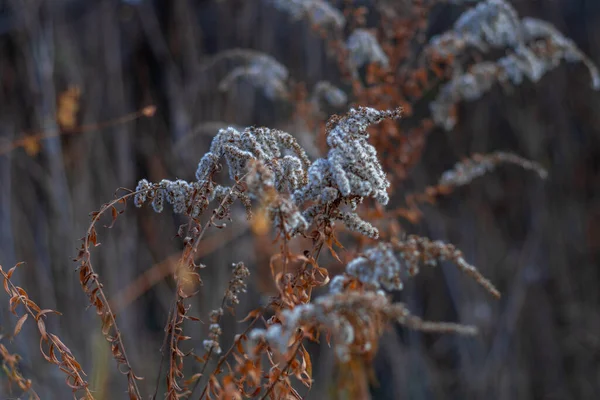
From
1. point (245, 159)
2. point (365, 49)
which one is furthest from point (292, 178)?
point (365, 49)

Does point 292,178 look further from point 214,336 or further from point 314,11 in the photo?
point 314,11

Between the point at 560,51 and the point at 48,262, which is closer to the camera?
the point at 560,51

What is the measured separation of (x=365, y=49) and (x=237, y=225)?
1187 mm

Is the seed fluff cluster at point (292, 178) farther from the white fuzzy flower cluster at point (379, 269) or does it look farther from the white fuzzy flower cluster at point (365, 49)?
the white fuzzy flower cluster at point (365, 49)

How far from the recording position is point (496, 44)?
2.04 metres

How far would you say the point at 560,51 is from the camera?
80.1 inches

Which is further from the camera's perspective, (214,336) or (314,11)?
(314,11)

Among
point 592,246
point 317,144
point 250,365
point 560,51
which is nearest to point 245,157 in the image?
point 250,365

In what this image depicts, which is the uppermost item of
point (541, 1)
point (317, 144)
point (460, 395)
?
point (541, 1)

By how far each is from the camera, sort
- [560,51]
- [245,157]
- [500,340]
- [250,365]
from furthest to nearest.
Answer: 1. [500,340]
2. [560,51]
3. [245,157]
4. [250,365]

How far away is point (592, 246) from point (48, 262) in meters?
2.92

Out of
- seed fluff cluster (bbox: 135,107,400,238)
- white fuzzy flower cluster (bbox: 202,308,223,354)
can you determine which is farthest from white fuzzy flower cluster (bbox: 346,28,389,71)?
white fuzzy flower cluster (bbox: 202,308,223,354)

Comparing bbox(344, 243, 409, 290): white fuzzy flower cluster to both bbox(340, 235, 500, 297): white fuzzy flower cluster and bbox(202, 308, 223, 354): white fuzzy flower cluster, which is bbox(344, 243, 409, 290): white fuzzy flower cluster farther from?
bbox(202, 308, 223, 354): white fuzzy flower cluster

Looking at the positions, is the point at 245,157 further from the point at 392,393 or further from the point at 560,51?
the point at 392,393
